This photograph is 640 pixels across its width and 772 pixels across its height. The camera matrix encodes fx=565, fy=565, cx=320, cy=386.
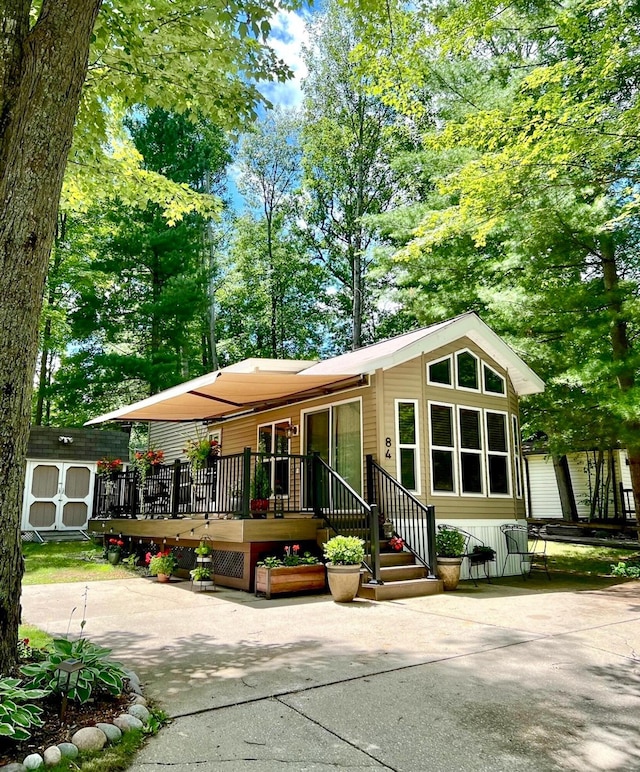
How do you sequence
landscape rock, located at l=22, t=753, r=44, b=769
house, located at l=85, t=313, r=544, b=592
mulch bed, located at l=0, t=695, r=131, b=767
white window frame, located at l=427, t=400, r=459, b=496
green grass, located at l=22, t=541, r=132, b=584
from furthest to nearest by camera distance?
white window frame, located at l=427, t=400, r=459, b=496
green grass, located at l=22, t=541, r=132, b=584
house, located at l=85, t=313, r=544, b=592
mulch bed, located at l=0, t=695, r=131, b=767
landscape rock, located at l=22, t=753, r=44, b=769

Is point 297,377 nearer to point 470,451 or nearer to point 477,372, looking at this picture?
point 470,451

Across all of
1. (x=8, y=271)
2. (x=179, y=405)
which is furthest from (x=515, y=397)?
(x=8, y=271)

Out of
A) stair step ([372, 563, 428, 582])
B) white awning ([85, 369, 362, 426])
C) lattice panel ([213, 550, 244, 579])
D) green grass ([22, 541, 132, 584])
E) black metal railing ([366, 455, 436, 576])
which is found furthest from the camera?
green grass ([22, 541, 132, 584])

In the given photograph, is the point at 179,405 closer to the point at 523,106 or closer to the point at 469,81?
the point at 523,106

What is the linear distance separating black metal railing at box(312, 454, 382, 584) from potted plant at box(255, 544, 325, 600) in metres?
0.67

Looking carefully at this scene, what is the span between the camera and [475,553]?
921 centimetres

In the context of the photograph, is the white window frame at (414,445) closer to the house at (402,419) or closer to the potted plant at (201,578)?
the house at (402,419)

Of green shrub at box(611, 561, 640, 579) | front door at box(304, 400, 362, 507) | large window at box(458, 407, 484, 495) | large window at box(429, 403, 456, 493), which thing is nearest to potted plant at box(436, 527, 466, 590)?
large window at box(429, 403, 456, 493)

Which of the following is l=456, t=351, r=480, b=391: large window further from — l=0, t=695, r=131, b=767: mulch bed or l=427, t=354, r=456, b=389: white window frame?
l=0, t=695, r=131, b=767: mulch bed

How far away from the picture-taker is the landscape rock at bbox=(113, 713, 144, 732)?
2941 mm

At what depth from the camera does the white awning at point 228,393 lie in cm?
865

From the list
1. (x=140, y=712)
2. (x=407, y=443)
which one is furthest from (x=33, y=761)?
(x=407, y=443)

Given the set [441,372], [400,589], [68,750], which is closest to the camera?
[68,750]

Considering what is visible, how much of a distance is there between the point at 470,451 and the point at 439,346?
2.04 meters
